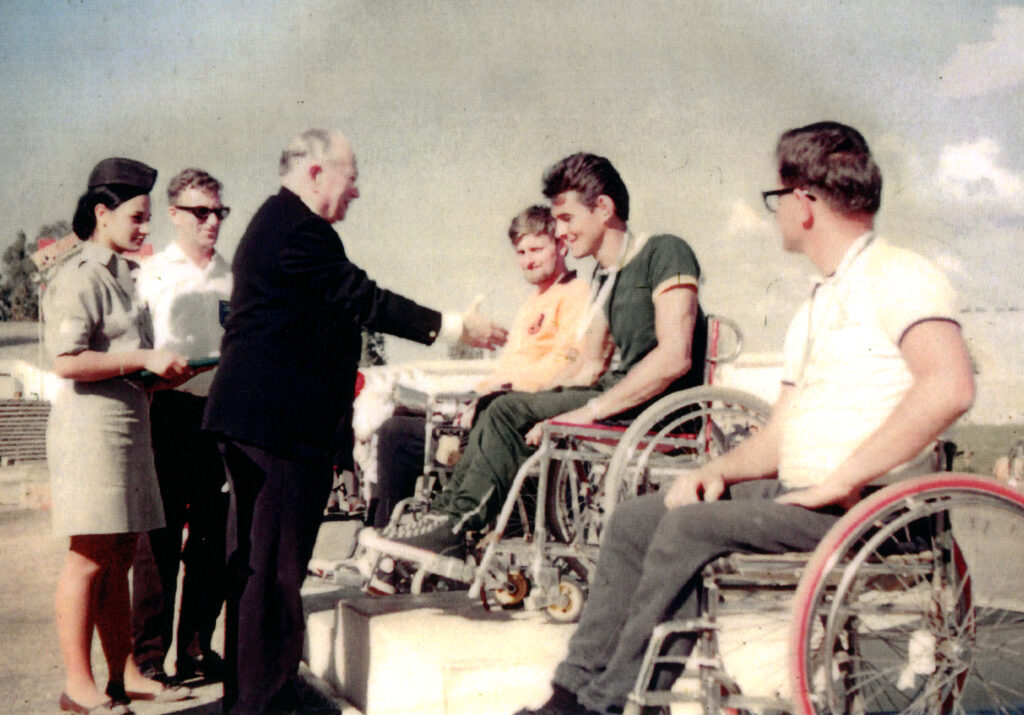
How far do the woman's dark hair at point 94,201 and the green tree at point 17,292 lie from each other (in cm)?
2557

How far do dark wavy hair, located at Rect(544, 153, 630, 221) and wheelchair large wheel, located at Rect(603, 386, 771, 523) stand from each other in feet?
2.53

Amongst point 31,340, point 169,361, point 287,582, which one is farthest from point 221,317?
point 31,340

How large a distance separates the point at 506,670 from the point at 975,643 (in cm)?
127

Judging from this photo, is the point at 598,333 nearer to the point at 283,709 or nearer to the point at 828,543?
the point at 283,709

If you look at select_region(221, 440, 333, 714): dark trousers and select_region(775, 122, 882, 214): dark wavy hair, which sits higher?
select_region(775, 122, 882, 214): dark wavy hair


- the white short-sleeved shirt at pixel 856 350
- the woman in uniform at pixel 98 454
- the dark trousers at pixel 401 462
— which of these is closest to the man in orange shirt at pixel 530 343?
the dark trousers at pixel 401 462

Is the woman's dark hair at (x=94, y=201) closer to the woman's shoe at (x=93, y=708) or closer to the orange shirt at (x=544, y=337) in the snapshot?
the woman's shoe at (x=93, y=708)

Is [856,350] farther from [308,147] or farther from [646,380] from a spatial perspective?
[308,147]

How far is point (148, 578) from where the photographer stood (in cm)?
407

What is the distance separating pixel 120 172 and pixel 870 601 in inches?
105

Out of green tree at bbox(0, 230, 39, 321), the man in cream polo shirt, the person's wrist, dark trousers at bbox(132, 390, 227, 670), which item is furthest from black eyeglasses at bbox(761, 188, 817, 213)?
green tree at bbox(0, 230, 39, 321)

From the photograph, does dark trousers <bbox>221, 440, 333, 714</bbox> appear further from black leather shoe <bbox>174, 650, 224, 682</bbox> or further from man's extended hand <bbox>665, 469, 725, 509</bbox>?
man's extended hand <bbox>665, 469, 725, 509</bbox>

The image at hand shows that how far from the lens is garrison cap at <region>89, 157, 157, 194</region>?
12.2 ft

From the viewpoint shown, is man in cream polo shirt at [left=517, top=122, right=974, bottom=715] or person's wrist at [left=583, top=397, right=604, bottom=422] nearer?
man in cream polo shirt at [left=517, top=122, right=974, bottom=715]
